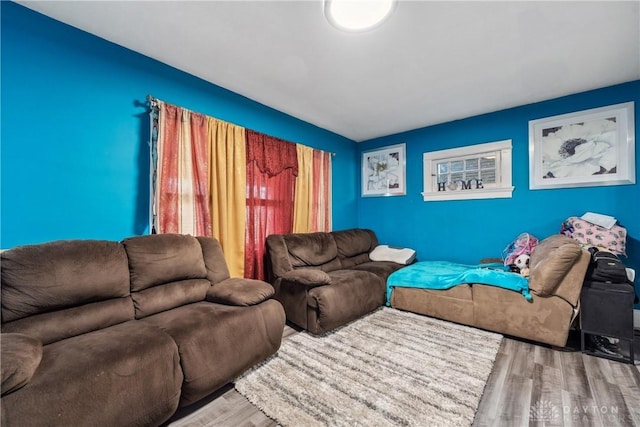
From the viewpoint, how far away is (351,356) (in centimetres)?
204

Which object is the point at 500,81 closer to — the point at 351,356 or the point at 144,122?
Result: the point at 351,356

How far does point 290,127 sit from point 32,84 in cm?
240

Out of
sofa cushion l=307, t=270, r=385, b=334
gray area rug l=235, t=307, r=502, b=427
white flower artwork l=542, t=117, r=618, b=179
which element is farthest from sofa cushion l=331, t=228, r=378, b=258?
white flower artwork l=542, t=117, r=618, b=179

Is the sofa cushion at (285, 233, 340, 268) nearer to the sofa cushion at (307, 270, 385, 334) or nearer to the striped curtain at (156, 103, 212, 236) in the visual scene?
the sofa cushion at (307, 270, 385, 334)

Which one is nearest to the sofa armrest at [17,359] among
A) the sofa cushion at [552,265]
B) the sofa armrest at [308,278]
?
the sofa armrest at [308,278]

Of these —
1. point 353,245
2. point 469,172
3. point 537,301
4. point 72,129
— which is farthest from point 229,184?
point 469,172

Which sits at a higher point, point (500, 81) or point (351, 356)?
point (500, 81)

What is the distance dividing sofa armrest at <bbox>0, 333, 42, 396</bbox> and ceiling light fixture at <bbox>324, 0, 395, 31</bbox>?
93.0 inches

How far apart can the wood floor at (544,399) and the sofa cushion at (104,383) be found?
11.4 inches

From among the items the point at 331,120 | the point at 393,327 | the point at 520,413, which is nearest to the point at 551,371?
the point at 520,413

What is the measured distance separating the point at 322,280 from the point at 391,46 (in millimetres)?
2128

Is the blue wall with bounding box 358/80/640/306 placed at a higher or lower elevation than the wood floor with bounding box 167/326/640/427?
higher

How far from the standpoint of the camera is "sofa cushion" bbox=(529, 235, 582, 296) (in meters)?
2.09

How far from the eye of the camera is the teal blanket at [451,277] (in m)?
2.41
